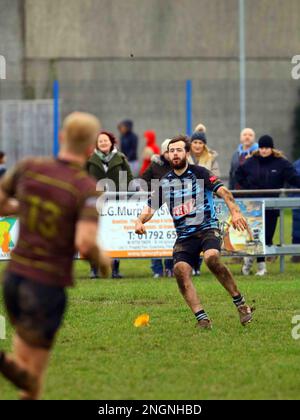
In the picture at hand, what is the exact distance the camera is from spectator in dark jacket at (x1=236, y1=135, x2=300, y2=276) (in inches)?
669

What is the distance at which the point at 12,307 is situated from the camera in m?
7.02

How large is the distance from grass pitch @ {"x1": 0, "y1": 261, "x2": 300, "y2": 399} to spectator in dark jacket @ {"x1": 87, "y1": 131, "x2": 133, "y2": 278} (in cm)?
178

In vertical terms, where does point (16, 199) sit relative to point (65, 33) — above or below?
below

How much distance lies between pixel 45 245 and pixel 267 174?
10.6m

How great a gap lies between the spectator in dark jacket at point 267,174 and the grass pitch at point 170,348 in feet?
6.09

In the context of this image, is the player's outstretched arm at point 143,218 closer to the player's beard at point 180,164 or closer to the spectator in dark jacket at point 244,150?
the player's beard at point 180,164

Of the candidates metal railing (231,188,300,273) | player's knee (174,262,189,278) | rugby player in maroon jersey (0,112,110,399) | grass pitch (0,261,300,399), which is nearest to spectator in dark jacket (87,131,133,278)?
metal railing (231,188,300,273)

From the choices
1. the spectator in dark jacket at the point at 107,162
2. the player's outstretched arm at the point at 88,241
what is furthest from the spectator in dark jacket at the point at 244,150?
the player's outstretched arm at the point at 88,241

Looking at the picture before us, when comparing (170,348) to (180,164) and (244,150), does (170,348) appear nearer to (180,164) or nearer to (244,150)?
(180,164)

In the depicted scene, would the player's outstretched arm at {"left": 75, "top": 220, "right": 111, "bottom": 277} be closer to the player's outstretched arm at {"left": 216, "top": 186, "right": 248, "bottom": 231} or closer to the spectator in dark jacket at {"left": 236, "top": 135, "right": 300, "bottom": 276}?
the player's outstretched arm at {"left": 216, "top": 186, "right": 248, "bottom": 231}

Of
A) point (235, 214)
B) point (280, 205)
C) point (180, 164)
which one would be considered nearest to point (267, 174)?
point (280, 205)
